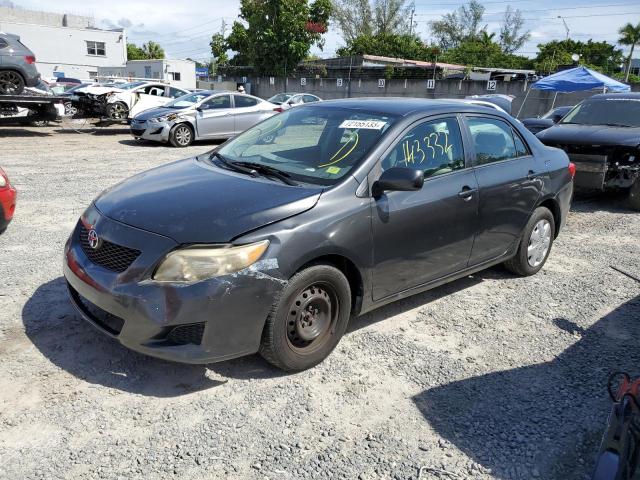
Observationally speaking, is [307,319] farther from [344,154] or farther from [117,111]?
[117,111]

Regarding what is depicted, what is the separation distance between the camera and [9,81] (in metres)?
13.5

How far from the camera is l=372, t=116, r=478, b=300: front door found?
3.65 metres

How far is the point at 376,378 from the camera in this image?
3.43 metres

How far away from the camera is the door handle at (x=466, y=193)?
4109 millimetres

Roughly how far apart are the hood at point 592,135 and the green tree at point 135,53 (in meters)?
76.3

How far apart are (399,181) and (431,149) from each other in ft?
2.45

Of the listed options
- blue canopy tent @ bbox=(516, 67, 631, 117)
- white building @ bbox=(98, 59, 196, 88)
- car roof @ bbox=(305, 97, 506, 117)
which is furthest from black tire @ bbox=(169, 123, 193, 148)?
white building @ bbox=(98, 59, 196, 88)

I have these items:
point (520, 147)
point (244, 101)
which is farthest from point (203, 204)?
point (244, 101)

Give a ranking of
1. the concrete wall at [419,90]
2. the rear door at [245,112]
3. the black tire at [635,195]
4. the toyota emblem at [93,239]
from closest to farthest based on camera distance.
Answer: the toyota emblem at [93,239]
the black tire at [635,195]
the rear door at [245,112]
the concrete wall at [419,90]

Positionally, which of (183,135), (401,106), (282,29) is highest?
(282,29)

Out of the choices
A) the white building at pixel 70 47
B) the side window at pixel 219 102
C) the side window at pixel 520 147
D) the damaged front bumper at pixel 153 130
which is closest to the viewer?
the side window at pixel 520 147

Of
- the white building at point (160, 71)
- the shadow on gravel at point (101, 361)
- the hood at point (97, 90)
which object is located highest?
the white building at point (160, 71)

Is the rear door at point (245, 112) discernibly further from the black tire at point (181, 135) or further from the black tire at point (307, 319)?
the black tire at point (307, 319)

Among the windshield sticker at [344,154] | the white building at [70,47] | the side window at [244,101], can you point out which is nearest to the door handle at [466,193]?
the windshield sticker at [344,154]
